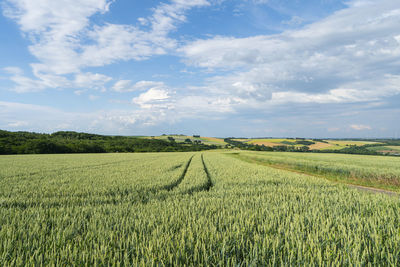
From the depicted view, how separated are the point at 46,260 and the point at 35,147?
7595 cm

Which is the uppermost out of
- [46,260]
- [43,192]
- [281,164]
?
[46,260]

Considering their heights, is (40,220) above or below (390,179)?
above

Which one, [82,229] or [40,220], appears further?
[40,220]

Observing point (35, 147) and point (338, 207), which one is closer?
point (338, 207)

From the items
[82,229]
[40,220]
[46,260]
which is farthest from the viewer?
[40,220]

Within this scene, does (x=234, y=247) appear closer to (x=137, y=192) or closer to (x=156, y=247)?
(x=156, y=247)

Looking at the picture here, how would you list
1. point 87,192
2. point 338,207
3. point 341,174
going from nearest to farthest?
point 338,207 < point 87,192 < point 341,174

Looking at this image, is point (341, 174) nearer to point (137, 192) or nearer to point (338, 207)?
point (338, 207)

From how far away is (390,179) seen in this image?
16.0 meters

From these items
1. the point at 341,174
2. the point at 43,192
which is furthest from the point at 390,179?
the point at 43,192

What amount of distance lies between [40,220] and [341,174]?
23.5 meters

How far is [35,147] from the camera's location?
6034cm

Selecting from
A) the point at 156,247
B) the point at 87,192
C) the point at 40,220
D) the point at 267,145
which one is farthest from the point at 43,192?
the point at 267,145

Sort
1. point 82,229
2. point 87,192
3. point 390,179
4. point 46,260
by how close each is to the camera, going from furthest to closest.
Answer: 1. point 390,179
2. point 87,192
3. point 82,229
4. point 46,260
